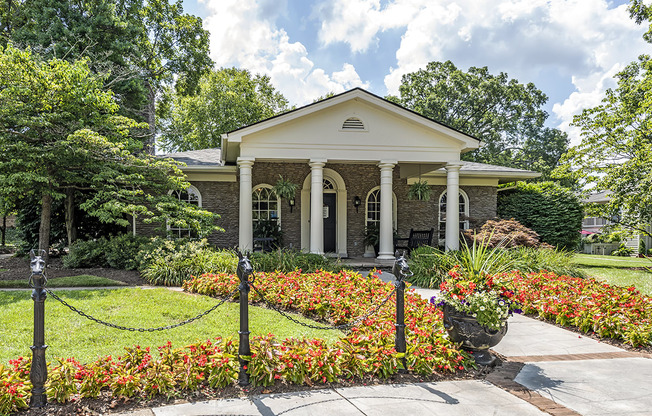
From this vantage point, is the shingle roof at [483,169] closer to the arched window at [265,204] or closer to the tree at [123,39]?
the arched window at [265,204]

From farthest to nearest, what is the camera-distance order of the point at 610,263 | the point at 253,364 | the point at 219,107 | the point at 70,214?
the point at 219,107 < the point at 610,263 < the point at 70,214 < the point at 253,364

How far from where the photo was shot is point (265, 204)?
15.6 metres

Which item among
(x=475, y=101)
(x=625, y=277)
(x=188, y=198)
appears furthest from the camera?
(x=475, y=101)

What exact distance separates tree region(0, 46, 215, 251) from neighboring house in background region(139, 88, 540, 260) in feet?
8.42

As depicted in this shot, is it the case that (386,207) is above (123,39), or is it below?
below

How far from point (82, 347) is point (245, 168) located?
7.67 m

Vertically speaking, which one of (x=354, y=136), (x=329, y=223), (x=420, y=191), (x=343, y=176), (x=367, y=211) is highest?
(x=354, y=136)

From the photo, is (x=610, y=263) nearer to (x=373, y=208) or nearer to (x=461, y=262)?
(x=373, y=208)

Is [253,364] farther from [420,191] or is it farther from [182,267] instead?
[420,191]

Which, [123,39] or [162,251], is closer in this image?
[162,251]

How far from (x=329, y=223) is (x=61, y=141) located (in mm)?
8821

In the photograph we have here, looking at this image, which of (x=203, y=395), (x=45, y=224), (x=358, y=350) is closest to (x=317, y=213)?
(x=45, y=224)

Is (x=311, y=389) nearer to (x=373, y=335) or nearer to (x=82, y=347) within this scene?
(x=373, y=335)

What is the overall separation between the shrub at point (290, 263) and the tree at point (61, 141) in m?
2.56
